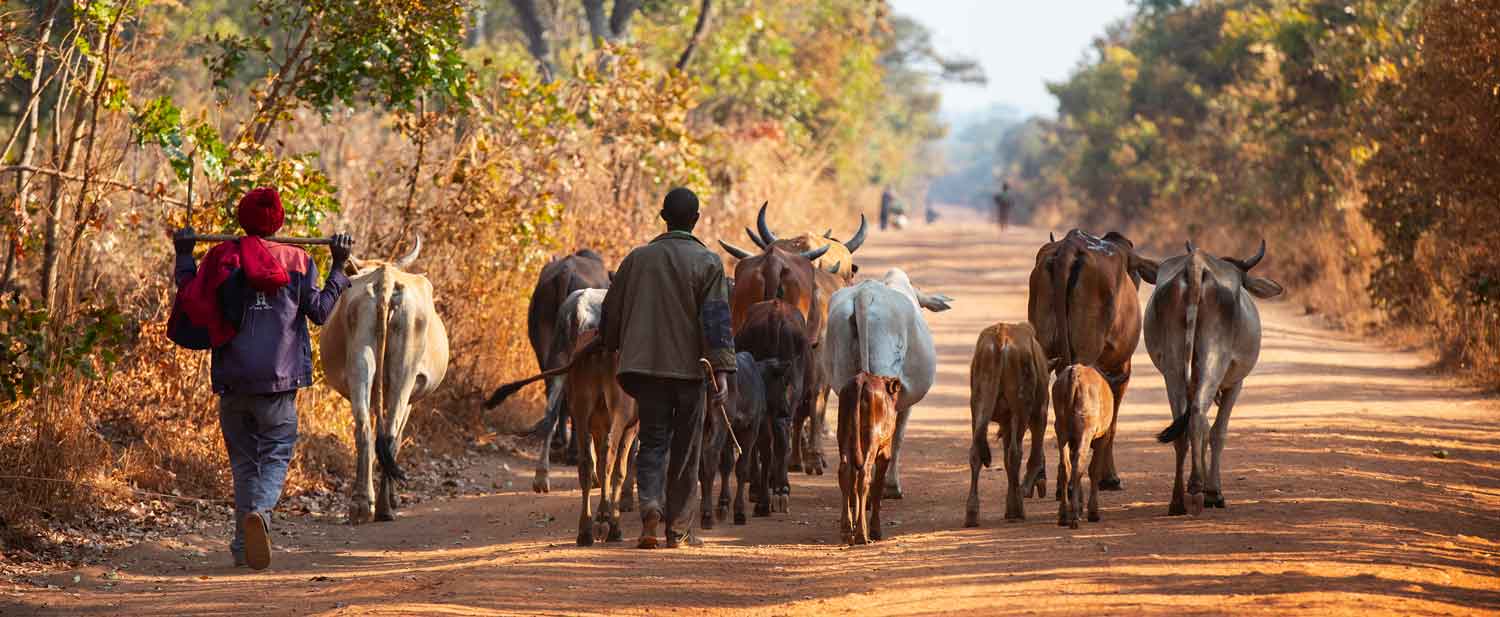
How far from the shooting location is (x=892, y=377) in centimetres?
1005

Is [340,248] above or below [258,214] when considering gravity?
below

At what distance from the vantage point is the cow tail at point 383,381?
10508 millimetres

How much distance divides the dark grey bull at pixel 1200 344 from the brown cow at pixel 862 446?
65.5 inches

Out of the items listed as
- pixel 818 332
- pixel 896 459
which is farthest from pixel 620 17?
pixel 896 459

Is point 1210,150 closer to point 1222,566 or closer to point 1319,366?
point 1319,366

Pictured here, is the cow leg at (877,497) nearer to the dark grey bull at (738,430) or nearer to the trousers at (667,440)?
the dark grey bull at (738,430)

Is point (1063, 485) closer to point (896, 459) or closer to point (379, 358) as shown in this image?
point (896, 459)

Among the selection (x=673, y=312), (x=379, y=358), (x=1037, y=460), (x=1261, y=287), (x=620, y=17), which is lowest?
(x=1037, y=460)

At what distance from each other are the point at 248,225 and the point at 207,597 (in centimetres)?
195

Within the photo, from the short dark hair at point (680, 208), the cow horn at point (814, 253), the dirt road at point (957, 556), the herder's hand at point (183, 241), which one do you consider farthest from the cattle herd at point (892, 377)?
the herder's hand at point (183, 241)

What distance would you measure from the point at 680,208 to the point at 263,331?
2202 millimetres

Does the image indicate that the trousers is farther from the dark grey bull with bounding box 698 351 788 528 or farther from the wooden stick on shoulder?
the wooden stick on shoulder

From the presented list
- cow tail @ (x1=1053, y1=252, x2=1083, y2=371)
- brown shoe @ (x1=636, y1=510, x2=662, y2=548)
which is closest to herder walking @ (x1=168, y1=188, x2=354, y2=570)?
brown shoe @ (x1=636, y1=510, x2=662, y2=548)

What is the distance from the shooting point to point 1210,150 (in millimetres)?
36594
